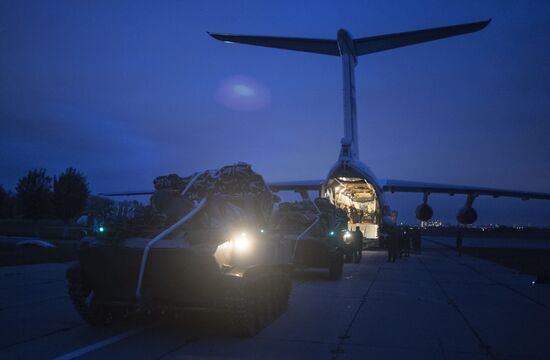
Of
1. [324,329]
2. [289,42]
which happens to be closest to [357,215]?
[289,42]

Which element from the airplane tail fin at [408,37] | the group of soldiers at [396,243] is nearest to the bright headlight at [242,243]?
the group of soldiers at [396,243]

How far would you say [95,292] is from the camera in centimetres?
659

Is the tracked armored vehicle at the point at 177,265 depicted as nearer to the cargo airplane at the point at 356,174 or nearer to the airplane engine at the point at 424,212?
the cargo airplane at the point at 356,174

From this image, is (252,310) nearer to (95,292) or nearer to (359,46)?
(95,292)

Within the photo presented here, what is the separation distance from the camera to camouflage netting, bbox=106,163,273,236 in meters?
7.05

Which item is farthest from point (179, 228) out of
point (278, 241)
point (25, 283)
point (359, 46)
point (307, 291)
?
point (359, 46)

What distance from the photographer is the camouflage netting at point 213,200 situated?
7047 mm

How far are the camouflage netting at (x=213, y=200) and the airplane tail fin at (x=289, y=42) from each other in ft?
55.8

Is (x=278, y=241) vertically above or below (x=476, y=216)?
below

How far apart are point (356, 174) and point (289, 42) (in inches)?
386

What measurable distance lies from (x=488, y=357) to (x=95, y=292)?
5.05 m

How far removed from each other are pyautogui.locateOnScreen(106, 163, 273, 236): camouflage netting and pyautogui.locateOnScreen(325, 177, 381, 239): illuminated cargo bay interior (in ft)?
56.8

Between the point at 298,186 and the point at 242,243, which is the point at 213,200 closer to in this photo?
the point at 242,243

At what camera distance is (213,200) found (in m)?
7.31
